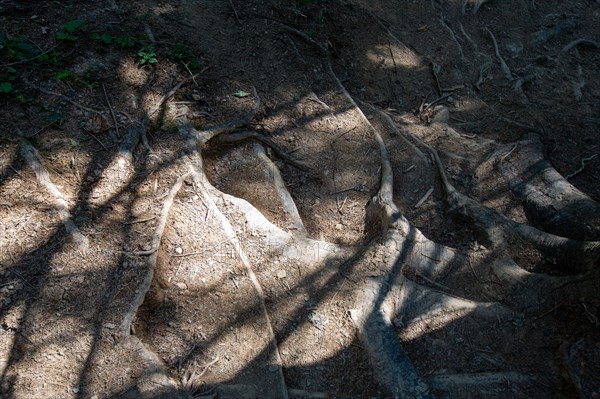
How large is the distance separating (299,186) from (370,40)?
10.1 ft

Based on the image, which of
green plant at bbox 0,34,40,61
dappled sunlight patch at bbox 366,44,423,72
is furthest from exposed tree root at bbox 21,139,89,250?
dappled sunlight patch at bbox 366,44,423,72

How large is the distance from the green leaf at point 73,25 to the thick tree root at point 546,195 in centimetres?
447

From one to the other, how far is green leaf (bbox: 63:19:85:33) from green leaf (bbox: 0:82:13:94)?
86 centimetres

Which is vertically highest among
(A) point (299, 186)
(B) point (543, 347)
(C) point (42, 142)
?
(C) point (42, 142)

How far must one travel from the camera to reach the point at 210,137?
4.23 meters

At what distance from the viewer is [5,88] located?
368 centimetres

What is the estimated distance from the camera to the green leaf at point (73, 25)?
4273 millimetres

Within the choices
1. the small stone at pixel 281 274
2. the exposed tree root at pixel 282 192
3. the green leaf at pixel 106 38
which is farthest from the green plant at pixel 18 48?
the small stone at pixel 281 274

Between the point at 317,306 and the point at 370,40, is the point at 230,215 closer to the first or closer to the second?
the point at 317,306

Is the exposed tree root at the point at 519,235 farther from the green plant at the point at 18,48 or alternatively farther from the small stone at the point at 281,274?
the green plant at the point at 18,48

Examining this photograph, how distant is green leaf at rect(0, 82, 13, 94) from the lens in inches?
144

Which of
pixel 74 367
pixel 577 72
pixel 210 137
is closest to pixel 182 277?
pixel 74 367

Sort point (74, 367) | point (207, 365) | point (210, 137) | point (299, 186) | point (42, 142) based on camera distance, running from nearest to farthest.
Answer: point (74, 367) < point (207, 365) < point (42, 142) < point (210, 137) < point (299, 186)

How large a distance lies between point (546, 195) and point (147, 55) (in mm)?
4164
